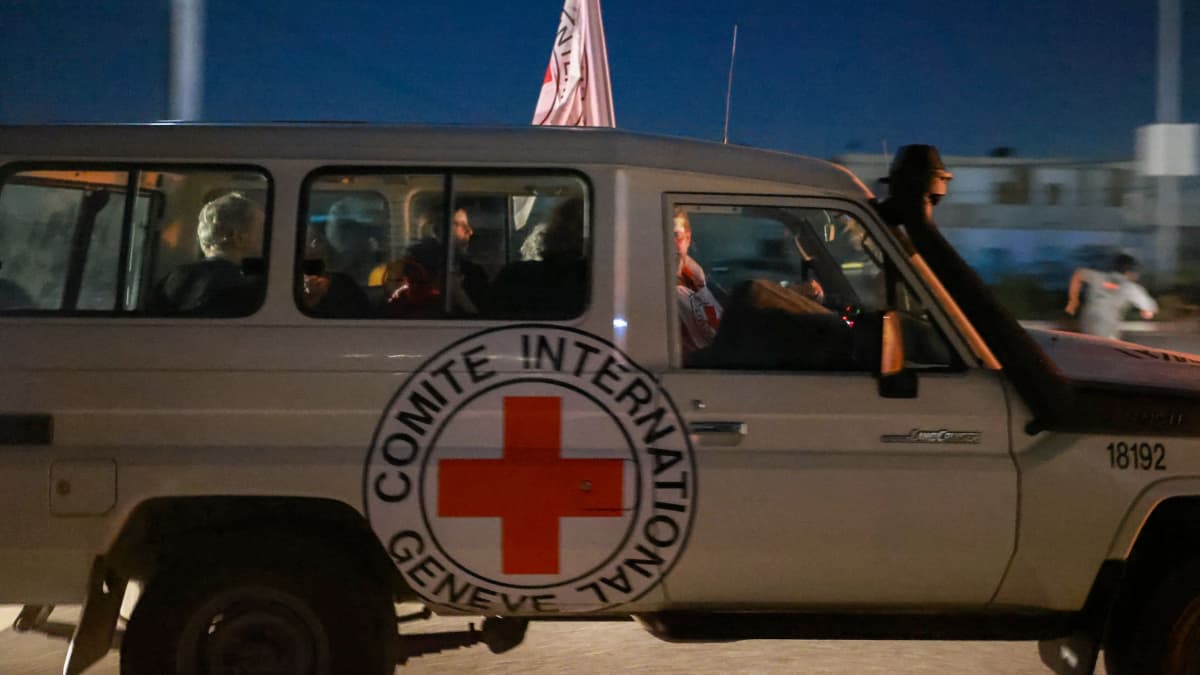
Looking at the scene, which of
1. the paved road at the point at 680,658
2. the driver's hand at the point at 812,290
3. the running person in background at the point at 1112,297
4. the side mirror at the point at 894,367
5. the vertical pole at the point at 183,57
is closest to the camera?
the side mirror at the point at 894,367

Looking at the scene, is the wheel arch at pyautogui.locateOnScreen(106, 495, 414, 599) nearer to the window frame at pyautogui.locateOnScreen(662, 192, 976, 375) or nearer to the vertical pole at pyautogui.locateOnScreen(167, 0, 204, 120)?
the window frame at pyautogui.locateOnScreen(662, 192, 976, 375)

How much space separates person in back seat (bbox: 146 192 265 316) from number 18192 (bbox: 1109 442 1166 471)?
278 cm

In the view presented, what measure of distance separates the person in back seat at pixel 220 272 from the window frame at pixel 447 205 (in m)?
0.13

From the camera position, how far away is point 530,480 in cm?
378

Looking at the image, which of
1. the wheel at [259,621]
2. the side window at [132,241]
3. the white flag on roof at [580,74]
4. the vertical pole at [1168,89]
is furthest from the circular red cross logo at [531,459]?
→ the vertical pole at [1168,89]

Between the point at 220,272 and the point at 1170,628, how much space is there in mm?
3296

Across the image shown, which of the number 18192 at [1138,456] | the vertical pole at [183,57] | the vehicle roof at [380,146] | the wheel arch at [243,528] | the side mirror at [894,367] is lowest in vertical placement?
the wheel arch at [243,528]

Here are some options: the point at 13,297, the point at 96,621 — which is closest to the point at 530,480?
the point at 96,621

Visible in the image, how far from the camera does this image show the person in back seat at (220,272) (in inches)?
152

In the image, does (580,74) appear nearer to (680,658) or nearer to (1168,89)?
(680,658)

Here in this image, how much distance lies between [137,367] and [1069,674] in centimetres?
328

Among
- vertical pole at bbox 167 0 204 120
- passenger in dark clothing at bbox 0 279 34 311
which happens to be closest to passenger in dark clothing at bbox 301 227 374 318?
passenger in dark clothing at bbox 0 279 34 311

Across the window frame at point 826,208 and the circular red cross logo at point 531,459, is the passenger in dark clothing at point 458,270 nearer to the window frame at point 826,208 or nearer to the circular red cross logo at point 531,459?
the circular red cross logo at point 531,459

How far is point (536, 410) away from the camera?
12.4 ft
